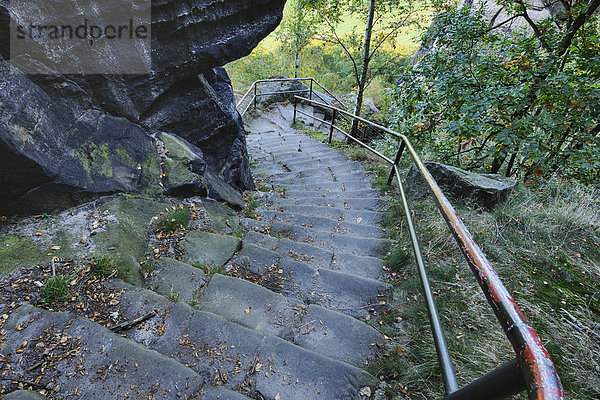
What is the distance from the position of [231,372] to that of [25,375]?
0.97 metres

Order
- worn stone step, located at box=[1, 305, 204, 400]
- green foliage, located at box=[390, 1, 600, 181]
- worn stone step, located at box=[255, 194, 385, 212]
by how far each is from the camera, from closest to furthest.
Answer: worn stone step, located at box=[1, 305, 204, 400] < green foliage, located at box=[390, 1, 600, 181] < worn stone step, located at box=[255, 194, 385, 212]

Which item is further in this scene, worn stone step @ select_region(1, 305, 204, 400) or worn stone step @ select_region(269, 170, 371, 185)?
worn stone step @ select_region(269, 170, 371, 185)

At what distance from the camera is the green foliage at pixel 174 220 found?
103 inches

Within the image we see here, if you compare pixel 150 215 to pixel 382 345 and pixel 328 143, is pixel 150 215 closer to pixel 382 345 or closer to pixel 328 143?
pixel 382 345

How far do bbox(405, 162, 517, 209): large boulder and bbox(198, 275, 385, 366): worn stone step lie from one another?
2.28 metres

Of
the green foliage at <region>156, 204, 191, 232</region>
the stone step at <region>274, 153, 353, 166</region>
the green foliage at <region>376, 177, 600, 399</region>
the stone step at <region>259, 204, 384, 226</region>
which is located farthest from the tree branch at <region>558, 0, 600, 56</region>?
the green foliage at <region>156, 204, 191, 232</region>

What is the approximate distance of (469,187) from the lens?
3.39 meters

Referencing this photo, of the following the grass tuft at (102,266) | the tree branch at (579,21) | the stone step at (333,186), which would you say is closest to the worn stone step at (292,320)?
the grass tuft at (102,266)

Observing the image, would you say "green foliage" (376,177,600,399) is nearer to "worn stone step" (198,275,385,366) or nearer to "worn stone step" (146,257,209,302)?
"worn stone step" (198,275,385,366)

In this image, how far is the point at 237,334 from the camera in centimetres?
163

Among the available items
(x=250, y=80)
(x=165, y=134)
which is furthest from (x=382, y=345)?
(x=250, y=80)

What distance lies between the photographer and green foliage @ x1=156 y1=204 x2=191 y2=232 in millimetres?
2612

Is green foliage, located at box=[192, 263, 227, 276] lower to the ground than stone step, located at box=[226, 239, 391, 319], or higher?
higher

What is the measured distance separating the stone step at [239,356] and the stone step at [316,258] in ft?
2.99
